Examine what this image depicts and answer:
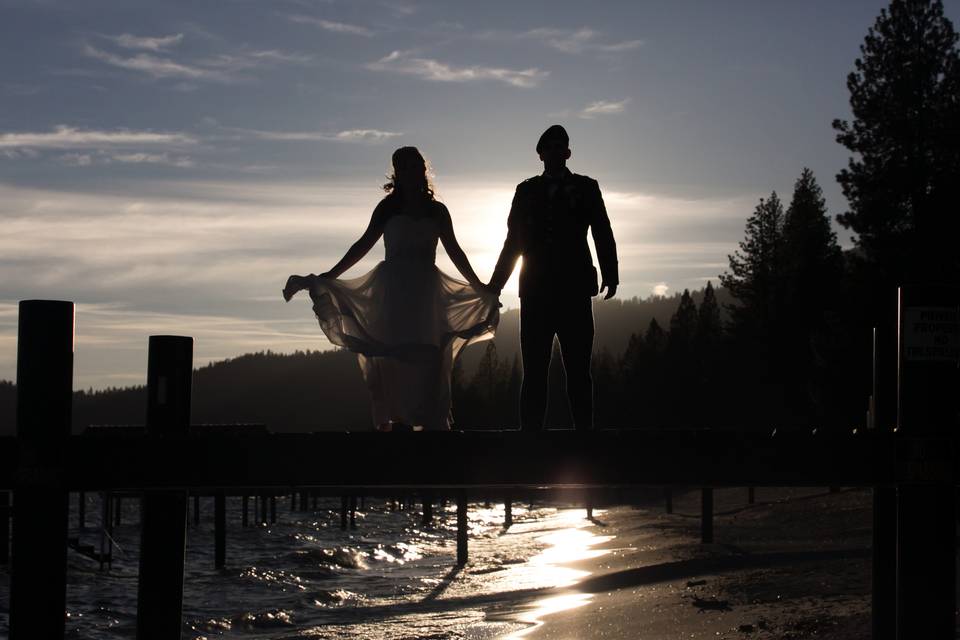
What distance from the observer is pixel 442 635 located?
2291 cm

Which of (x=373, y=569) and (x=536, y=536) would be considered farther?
(x=536, y=536)

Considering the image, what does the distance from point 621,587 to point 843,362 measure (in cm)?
2351

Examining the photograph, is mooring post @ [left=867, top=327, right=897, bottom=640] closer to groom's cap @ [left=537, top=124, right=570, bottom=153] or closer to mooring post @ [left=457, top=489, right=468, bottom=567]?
groom's cap @ [left=537, top=124, right=570, bottom=153]

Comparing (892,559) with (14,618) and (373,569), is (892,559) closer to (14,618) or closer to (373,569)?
(14,618)

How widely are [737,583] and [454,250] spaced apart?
755 inches

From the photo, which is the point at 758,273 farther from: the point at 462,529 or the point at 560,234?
the point at 560,234

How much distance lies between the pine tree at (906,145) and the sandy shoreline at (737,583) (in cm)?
961

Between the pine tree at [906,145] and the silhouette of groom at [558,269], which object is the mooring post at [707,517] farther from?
the silhouette of groom at [558,269]

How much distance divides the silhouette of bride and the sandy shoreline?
31.0ft

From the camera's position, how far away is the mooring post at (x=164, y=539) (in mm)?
7773

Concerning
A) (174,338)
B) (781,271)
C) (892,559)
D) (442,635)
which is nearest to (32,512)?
(174,338)

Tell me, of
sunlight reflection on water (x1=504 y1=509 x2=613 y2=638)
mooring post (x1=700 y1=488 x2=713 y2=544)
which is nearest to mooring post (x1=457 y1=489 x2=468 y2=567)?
sunlight reflection on water (x1=504 y1=509 x2=613 y2=638)

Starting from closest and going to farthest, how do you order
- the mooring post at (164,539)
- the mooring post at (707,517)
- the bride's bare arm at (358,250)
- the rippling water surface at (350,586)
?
the mooring post at (164,539)
the bride's bare arm at (358,250)
the rippling water surface at (350,586)
the mooring post at (707,517)

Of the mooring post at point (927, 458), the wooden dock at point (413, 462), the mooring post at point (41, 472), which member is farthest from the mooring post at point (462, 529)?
the mooring post at point (927, 458)
